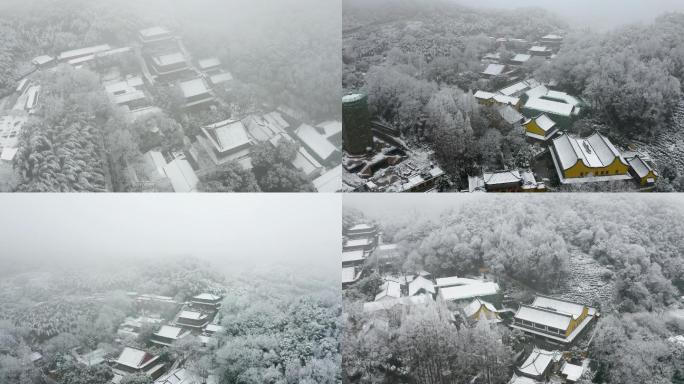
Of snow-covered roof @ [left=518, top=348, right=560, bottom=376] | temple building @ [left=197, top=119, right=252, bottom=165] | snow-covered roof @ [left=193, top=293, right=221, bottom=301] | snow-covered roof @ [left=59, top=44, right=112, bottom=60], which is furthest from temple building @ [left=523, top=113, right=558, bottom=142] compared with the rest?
snow-covered roof @ [left=59, top=44, right=112, bottom=60]

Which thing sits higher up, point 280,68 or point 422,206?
point 280,68

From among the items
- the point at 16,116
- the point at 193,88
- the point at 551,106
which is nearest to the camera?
the point at 16,116

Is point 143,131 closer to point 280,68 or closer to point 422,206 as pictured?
point 280,68

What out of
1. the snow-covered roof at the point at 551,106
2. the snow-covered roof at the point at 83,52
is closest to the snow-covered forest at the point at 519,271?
the snow-covered roof at the point at 551,106

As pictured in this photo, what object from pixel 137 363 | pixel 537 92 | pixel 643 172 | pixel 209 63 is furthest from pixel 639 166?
pixel 137 363

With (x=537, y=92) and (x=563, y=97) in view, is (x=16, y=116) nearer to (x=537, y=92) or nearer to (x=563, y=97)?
(x=537, y=92)

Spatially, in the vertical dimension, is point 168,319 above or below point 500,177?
below

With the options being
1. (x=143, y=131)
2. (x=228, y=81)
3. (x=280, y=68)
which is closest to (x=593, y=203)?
(x=280, y=68)
